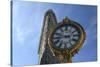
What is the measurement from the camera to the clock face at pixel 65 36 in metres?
1.85

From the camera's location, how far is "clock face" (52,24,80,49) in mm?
1850

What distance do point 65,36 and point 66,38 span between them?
2cm

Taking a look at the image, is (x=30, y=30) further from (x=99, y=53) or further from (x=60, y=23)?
(x=99, y=53)

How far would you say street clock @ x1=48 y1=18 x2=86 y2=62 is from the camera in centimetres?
185

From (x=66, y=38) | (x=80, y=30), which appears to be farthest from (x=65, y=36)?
(x=80, y=30)

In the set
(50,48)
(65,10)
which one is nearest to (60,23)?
(65,10)

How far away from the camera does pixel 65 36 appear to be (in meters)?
1.87

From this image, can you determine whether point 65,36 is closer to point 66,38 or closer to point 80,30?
point 66,38

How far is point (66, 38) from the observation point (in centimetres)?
187

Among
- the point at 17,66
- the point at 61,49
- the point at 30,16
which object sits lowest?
the point at 17,66

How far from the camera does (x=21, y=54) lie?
174 cm
